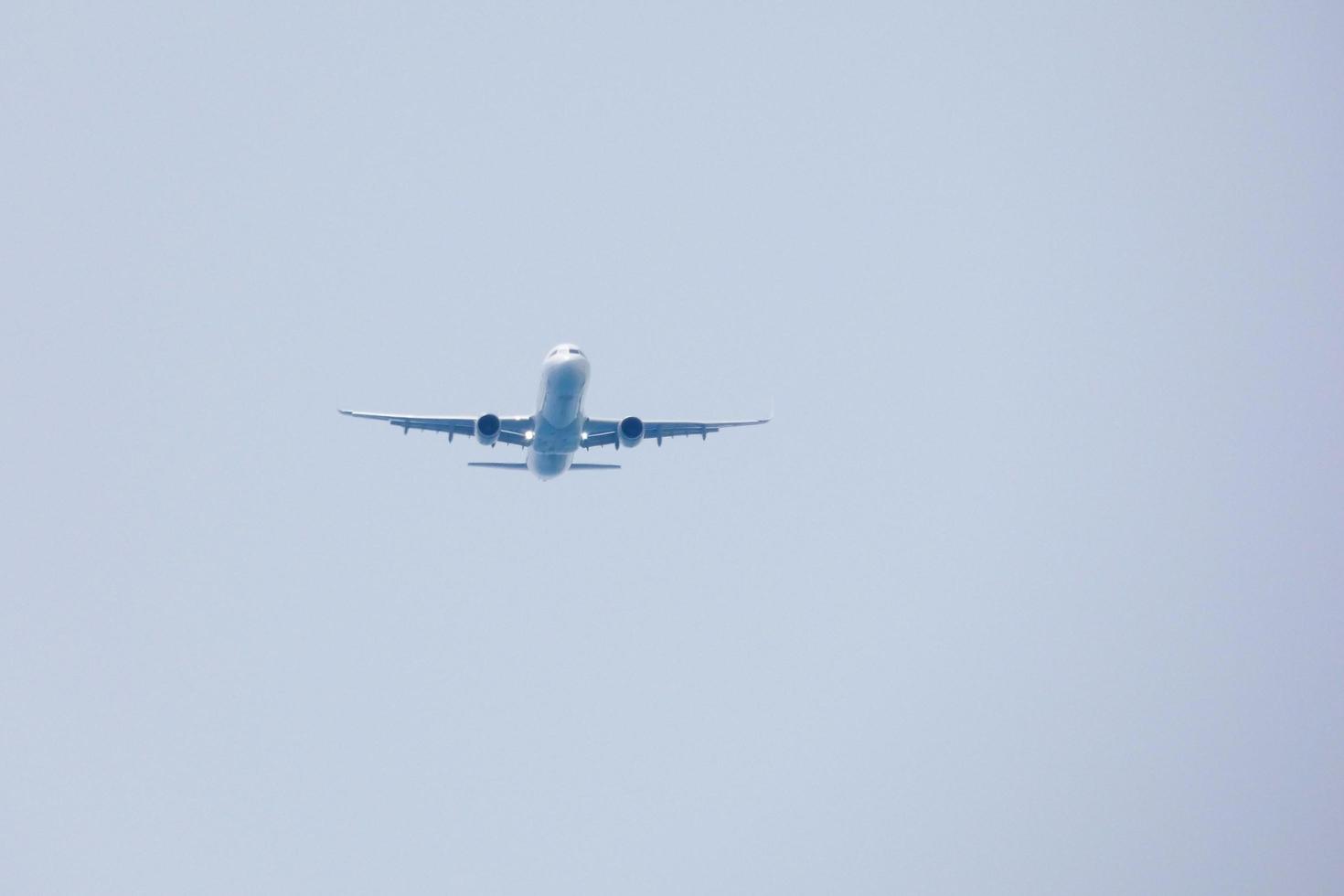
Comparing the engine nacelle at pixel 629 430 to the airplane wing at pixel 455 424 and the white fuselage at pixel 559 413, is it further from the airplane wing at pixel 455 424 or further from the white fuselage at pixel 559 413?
the airplane wing at pixel 455 424

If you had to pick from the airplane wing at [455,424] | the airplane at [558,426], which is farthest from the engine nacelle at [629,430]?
the airplane wing at [455,424]

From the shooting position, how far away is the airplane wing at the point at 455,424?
55750 millimetres

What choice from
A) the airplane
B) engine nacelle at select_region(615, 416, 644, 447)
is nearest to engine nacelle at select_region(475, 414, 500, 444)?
the airplane

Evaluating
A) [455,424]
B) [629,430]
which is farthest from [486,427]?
[629,430]

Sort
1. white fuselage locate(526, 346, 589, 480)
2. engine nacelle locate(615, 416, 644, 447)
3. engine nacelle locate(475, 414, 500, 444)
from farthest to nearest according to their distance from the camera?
1. engine nacelle locate(615, 416, 644, 447)
2. engine nacelle locate(475, 414, 500, 444)
3. white fuselage locate(526, 346, 589, 480)

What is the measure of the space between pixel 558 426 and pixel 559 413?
0.98 m

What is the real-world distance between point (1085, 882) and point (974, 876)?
590 inches

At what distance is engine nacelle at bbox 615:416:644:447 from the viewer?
2223 inches

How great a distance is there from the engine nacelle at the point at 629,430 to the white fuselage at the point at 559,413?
2030 millimetres

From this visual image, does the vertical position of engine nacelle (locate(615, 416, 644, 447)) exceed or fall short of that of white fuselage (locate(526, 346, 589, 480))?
it exceeds it

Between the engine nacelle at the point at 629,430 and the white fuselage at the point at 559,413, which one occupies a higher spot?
the engine nacelle at the point at 629,430

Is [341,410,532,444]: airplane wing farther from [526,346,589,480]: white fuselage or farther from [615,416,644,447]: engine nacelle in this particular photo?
[615,416,644,447]: engine nacelle

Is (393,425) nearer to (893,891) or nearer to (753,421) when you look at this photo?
(753,421)

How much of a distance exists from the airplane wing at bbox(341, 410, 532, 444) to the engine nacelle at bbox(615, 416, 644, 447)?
338cm
